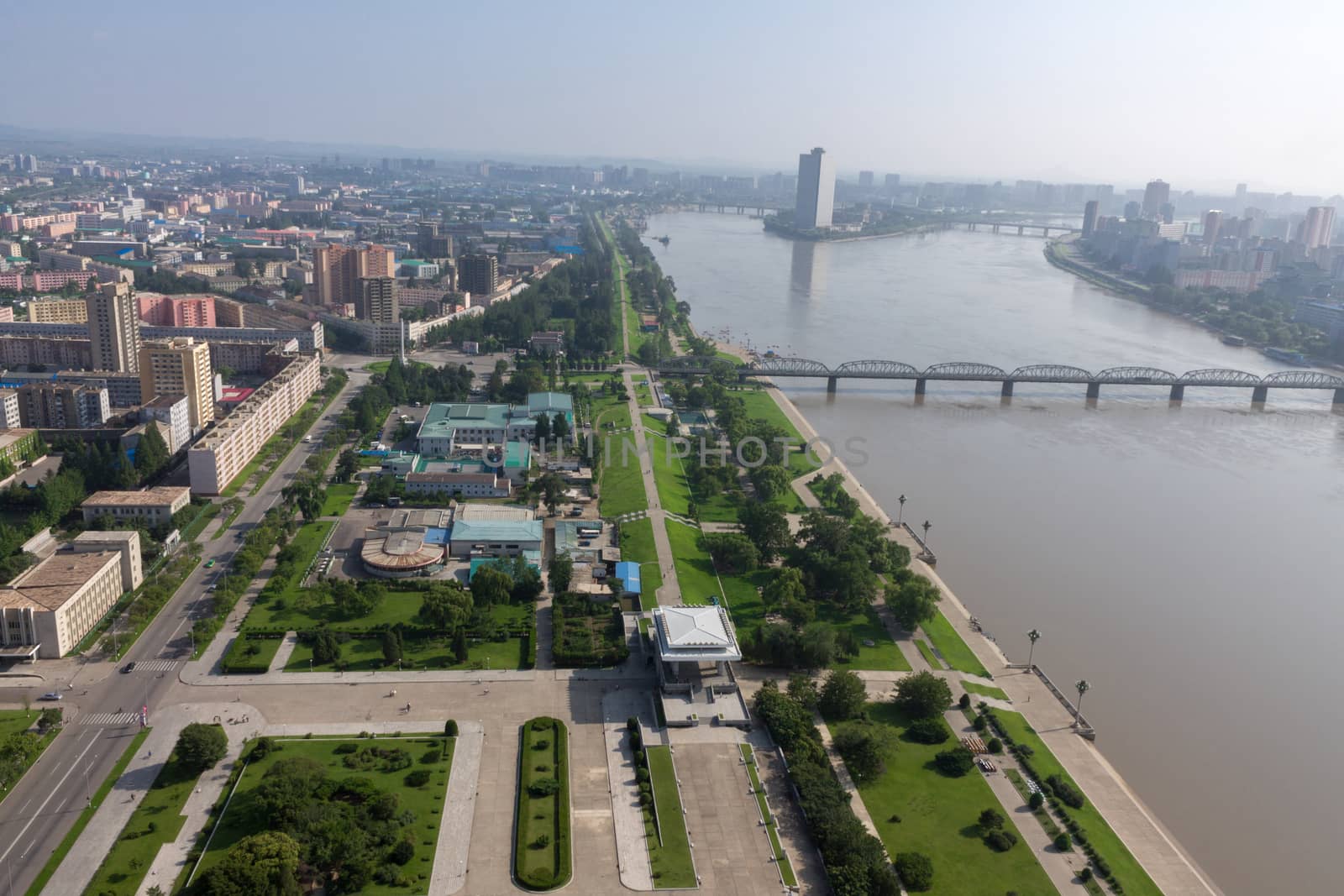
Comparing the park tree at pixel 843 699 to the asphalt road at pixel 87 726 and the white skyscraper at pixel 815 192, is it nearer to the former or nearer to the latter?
the asphalt road at pixel 87 726

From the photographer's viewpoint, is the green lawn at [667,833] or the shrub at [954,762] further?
the shrub at [954,762]

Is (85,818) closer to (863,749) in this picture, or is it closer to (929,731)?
(863,749)

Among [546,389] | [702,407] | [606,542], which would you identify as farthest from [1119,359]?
[606,542]

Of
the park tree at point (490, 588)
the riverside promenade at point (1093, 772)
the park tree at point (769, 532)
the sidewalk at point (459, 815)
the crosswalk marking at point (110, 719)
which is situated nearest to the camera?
the sidewalk at point (459, 815)

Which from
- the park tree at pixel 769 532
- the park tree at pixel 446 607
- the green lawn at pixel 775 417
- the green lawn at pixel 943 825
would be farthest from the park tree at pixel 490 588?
the green lawn at pixel 775 417

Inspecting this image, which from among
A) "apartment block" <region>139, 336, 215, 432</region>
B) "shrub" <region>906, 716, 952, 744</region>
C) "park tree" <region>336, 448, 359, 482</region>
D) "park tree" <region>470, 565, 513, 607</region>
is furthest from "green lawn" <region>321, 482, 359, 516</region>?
"shrub" <region>906, 716, 952, 744</region>

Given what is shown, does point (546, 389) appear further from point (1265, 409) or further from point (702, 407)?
point (1265, 409)

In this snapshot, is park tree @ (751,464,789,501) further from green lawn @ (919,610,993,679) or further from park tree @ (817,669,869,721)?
park tree @ (817,669,869,721)
